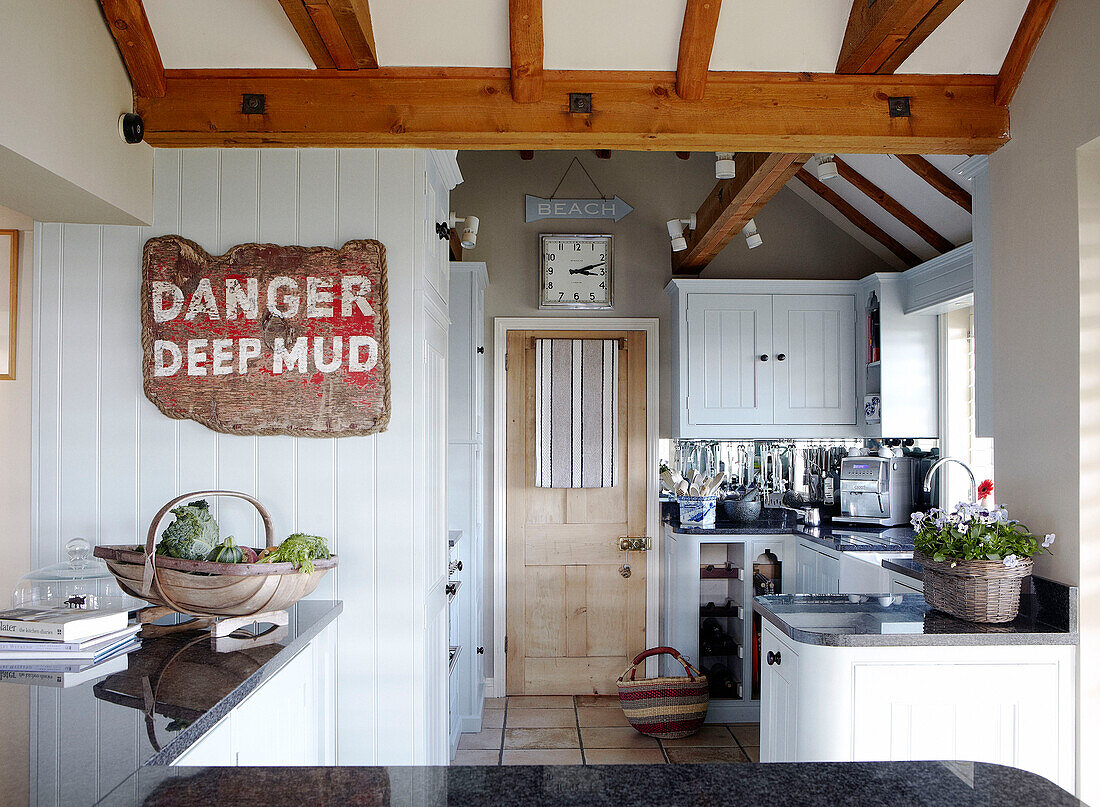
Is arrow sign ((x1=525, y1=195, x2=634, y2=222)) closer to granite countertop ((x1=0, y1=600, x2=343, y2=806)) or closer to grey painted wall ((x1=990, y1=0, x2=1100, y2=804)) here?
grey painted wall ((x1=990, y1=0, x2=1100, y2=804))

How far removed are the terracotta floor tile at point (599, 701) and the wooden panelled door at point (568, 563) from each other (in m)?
0.03

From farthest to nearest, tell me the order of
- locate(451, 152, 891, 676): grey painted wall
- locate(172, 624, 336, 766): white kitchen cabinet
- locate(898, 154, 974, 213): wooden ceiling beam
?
locate(451, 152, 891, 676): grey painted wall
locate(898, 154, 974, 213): wooden ceiling beam
locate(172, 624, 336, 766): white kitchen cabinet

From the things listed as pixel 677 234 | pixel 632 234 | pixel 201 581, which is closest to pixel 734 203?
pixel 677 234

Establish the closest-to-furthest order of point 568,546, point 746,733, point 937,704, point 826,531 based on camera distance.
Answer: point 937,704
point 746,733
point 826,531
point 568,546

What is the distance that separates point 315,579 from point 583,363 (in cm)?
282

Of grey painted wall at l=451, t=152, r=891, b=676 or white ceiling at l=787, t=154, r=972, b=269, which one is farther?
grey painted wall at l=451, t=152, r=891, b=676

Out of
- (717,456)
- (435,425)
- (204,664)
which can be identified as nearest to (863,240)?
(717,456)

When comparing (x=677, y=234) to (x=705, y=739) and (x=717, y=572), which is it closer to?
(x=717, y=572)

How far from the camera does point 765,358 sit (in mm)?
4453

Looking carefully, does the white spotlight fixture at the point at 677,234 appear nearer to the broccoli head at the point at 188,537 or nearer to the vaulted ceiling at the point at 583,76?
the vaulted ceiling at the point at 583,76

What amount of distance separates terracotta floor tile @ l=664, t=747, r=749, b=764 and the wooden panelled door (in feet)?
2.84

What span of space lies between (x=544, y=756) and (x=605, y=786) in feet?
9.40

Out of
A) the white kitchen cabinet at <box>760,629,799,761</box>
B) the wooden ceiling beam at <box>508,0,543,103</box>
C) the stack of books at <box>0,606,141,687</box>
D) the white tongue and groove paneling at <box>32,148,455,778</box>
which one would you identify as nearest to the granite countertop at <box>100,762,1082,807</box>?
the stack of books at <box>0,606,141,687</box>

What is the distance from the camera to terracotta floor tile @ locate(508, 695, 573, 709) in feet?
14.6
